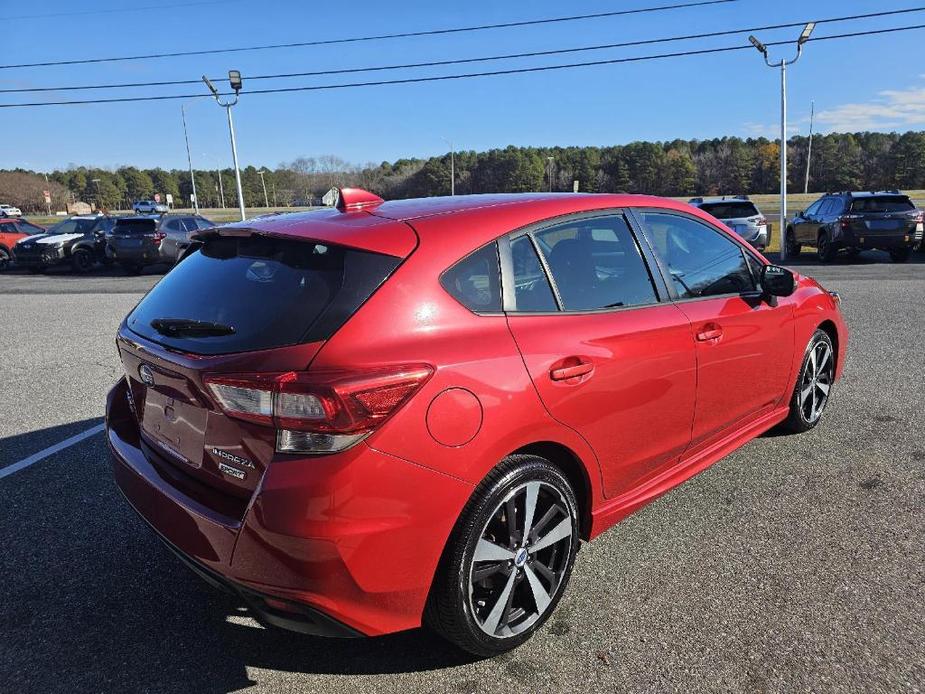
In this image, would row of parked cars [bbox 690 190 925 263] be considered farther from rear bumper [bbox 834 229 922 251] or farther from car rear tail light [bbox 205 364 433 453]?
car rear tail light [bbox 205 364 433 453]

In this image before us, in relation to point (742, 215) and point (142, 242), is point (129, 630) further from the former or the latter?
point (142, 242)

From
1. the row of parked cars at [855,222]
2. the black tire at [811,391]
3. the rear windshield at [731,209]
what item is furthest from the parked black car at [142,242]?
the black tire at [811,391]

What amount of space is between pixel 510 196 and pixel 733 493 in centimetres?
212

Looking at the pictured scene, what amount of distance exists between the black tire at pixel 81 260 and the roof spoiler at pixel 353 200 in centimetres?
2016

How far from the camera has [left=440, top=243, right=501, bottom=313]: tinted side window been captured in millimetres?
2264

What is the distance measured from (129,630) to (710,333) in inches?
112

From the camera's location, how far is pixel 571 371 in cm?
245

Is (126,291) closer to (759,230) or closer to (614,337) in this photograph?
(614,337)

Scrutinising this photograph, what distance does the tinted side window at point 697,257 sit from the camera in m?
3.19

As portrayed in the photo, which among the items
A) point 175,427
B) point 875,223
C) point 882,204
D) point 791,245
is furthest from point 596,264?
point 791,245

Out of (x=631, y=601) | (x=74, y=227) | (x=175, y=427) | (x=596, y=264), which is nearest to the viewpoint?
(x=175, y=427)

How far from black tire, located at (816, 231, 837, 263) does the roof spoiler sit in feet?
55.7

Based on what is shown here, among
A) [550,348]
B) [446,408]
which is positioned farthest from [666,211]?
[446,408]

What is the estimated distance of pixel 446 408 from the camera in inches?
81.1
